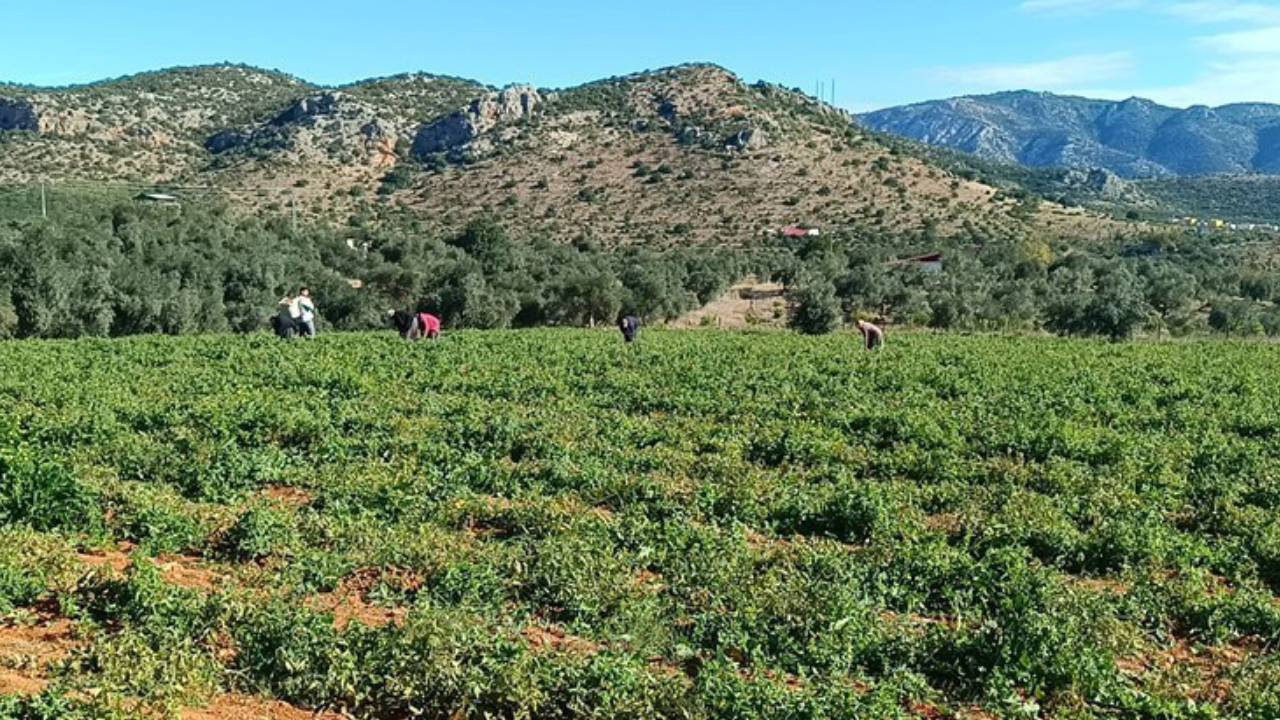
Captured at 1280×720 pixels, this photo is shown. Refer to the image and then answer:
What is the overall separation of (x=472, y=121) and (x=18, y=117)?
1656 inches

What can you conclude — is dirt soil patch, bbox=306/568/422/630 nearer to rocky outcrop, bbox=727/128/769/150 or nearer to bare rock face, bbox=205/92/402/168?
rocky outcrop, bbox=727/128/769/150

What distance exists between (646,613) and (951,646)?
7.53ft

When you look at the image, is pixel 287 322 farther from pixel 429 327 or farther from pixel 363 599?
pixel 363 599

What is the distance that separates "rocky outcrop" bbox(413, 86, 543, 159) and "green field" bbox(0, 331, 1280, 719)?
90606 mm

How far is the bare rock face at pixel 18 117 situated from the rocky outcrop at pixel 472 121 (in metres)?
35.0

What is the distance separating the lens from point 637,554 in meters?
9.41

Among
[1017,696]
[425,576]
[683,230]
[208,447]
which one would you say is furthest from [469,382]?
[683,230]

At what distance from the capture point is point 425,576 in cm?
872

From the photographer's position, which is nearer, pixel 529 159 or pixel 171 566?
pixel 171 566

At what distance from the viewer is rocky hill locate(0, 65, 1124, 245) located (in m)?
85.2

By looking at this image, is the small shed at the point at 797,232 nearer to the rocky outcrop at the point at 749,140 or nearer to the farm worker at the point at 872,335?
the rocky outcrop at the point at 749,140

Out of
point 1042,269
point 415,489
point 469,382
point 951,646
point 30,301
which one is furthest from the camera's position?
point 1042,269

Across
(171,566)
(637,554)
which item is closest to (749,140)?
(637,554)

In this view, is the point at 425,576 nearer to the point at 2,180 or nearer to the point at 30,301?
the point at 30,301
